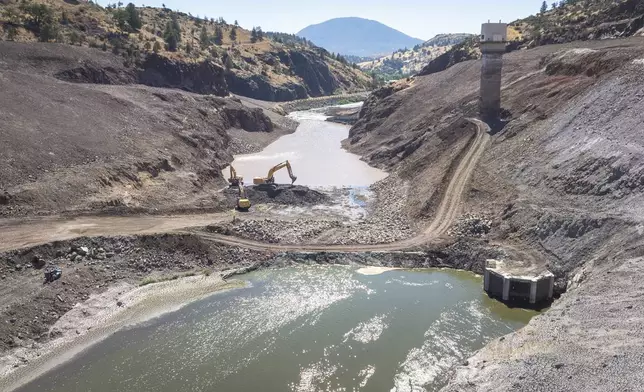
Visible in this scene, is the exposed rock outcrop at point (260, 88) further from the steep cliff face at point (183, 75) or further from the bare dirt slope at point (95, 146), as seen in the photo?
the bare dirt slope at point (95, 146)

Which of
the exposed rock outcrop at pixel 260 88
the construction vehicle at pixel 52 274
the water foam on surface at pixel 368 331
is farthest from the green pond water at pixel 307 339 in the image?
the exposed rock outcrop at pixel 260 88

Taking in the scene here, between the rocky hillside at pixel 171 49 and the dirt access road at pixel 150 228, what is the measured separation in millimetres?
38147

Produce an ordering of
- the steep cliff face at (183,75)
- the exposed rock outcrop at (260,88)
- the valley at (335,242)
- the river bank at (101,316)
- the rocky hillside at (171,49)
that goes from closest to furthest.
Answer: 1. the valley at (335,242)
2. the river bank at (101,316)
3. the rocky hillside at (171,49)
4. the steep cliff face at (183,75)
5. the exposed rock outcrop at (260,88)

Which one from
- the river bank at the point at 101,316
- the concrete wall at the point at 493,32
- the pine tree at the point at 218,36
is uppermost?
the pine tree at the point at 218,36

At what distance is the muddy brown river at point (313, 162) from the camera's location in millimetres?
53312

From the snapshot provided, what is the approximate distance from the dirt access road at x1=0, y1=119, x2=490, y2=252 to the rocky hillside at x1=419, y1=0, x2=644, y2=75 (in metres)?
35.2

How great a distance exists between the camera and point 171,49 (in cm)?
9300

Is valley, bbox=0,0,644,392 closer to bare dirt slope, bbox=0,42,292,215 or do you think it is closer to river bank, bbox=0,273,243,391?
river bank, bbox=0,273,243,391

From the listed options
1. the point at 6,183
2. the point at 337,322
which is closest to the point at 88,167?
the point at 6,183

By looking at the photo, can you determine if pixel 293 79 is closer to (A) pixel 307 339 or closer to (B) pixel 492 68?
(B) pixel 492 68

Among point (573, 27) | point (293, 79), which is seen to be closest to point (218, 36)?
point (293, 79)

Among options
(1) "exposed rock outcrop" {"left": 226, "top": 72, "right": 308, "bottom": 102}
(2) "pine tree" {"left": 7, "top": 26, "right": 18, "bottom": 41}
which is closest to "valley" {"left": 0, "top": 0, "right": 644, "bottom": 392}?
(2) "pine tree" {"left": 7, "top": 26, "right": 18, "bottom": 41}

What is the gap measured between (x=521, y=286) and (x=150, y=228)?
71.2ft

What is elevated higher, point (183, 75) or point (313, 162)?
point (183, 75)
